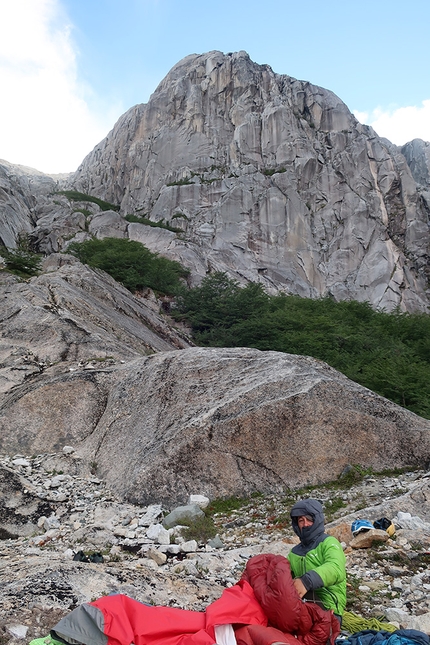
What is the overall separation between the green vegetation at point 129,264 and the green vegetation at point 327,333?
2.24m

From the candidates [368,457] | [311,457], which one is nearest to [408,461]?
[368,457]

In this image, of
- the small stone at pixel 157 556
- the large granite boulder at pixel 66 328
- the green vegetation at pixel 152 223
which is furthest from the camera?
the green vegetation at pixel 152 223

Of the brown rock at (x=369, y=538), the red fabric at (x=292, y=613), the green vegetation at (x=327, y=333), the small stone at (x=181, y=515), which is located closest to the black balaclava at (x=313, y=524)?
the red fabric at (x=292, y=613)

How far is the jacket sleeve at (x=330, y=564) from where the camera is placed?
3.47m

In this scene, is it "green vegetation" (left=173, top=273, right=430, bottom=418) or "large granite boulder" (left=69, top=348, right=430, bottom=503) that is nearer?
"large granite boulder" (left=69, top=348, right=430, bottom=503)

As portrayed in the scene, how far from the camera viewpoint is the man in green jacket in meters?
3.44

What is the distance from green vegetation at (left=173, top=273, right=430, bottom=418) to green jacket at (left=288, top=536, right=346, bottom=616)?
34.9 ft

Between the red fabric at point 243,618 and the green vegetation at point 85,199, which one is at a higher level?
the green vegetation at point 85,199

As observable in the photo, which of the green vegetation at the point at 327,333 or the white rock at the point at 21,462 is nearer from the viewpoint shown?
the white rock at the point at 21,462

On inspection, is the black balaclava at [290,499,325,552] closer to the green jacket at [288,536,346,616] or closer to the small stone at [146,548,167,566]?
the green jacket at [288,536,346,616]

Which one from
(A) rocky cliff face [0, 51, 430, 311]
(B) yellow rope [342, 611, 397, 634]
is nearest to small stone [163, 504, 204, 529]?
(B) yellow rope [342, 611, 397, 634]

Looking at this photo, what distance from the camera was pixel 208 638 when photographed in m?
3.06

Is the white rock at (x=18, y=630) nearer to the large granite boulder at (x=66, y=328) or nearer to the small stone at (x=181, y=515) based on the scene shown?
the small stone at (x=181, y=515)

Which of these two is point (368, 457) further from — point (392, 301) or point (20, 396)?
point (392, 301)
